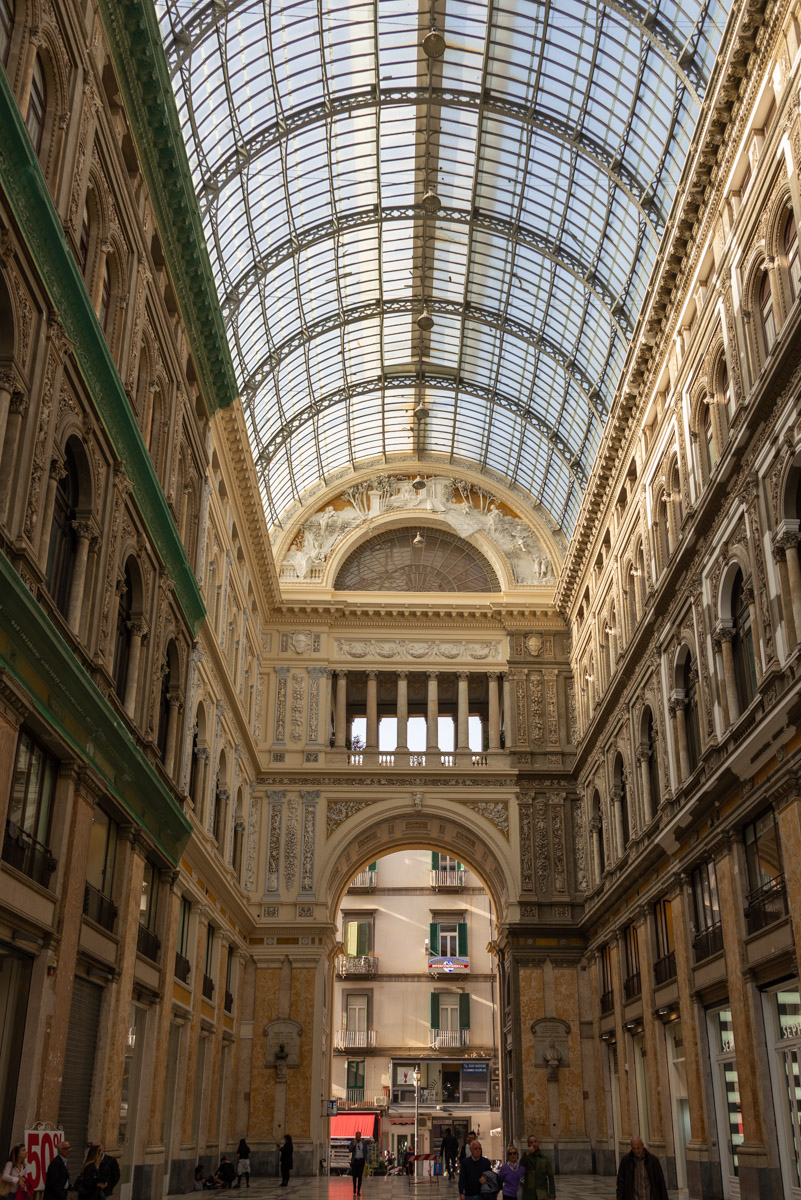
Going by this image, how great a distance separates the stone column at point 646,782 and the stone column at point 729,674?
7.54m

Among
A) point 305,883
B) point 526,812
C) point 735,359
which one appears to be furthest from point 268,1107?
point 735,359

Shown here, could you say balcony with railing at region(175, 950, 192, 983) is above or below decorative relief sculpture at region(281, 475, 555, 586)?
below

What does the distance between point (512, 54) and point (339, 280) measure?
10700 mm

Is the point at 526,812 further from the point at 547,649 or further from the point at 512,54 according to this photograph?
the point at 512,54

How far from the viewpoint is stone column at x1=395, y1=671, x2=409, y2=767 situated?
39.7 metres

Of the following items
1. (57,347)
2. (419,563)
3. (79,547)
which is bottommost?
(79,547)

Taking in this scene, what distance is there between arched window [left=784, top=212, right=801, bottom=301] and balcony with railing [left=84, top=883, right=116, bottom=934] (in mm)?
14165

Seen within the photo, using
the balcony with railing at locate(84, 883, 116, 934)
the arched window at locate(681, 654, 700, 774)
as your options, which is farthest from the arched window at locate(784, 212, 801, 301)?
the balcony with railing at locate(84, 883, 116, 934)

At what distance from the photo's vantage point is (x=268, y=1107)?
34875 millimetres

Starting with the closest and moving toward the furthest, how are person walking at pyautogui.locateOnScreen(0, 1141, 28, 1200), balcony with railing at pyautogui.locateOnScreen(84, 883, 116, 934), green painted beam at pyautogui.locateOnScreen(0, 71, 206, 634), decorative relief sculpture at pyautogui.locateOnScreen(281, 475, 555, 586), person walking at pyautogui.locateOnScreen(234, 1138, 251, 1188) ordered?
person walking at pyautogui.locateOnScreen(0, 1141, 28, 1200) → green painted beam at pyautogui.locateOnScreen(0, 71, 206, 634) → balcony with railing at pyautogui.locateOnScreen(84, 883, 116, 934) → person walking at pyautogui.locateOnScreen(234, 1138, 251, 1188) → decorative relief sculpture at pyautogui.locateOnScreen(281, 475, 555, 586)

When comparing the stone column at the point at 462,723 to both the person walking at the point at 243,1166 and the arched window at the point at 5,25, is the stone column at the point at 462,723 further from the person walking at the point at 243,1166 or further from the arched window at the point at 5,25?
A: the arched window at the point at 5,25

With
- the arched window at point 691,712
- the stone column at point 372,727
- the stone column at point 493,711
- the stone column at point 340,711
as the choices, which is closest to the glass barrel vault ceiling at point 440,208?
the stone column at point 493,711

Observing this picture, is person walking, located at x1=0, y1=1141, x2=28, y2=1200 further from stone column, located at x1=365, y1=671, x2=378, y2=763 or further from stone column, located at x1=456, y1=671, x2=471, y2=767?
stone column, located at x1=456, y1=671, x2=471, y2=767

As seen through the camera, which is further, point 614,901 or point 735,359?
point 614,901
